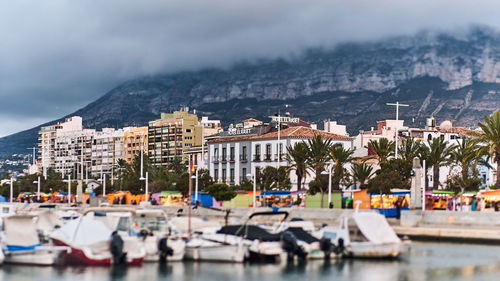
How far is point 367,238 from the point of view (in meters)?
41.1

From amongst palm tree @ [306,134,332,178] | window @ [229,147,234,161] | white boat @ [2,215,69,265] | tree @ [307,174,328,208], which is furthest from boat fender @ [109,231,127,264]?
window @ [229,147,234,161]

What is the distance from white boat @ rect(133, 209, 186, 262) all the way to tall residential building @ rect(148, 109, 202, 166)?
5674 inches

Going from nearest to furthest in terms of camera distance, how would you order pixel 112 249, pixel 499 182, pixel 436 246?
pixel 112 249
pixel 436 246
pixel 499 182

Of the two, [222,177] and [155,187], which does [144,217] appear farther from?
[222,177]

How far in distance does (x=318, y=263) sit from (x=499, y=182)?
126 ft

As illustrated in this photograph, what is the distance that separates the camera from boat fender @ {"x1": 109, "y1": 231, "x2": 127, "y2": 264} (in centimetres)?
3838

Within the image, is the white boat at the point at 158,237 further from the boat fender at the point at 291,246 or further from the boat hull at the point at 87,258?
the boat fender at the point at 291,246

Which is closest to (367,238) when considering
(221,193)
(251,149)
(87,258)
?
(87,258)

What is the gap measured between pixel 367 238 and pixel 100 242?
1290 centimetres

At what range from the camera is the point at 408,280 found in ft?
118

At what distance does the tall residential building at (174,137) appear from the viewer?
627 ft

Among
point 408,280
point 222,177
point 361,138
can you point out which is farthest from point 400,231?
point 361,138

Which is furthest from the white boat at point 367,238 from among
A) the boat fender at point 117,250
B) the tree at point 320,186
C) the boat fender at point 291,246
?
the tree at point 320,186

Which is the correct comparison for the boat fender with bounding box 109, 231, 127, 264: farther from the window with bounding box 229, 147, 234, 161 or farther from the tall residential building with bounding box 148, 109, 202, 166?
the tall residential building with bounding box 148, 109, 202, 166
